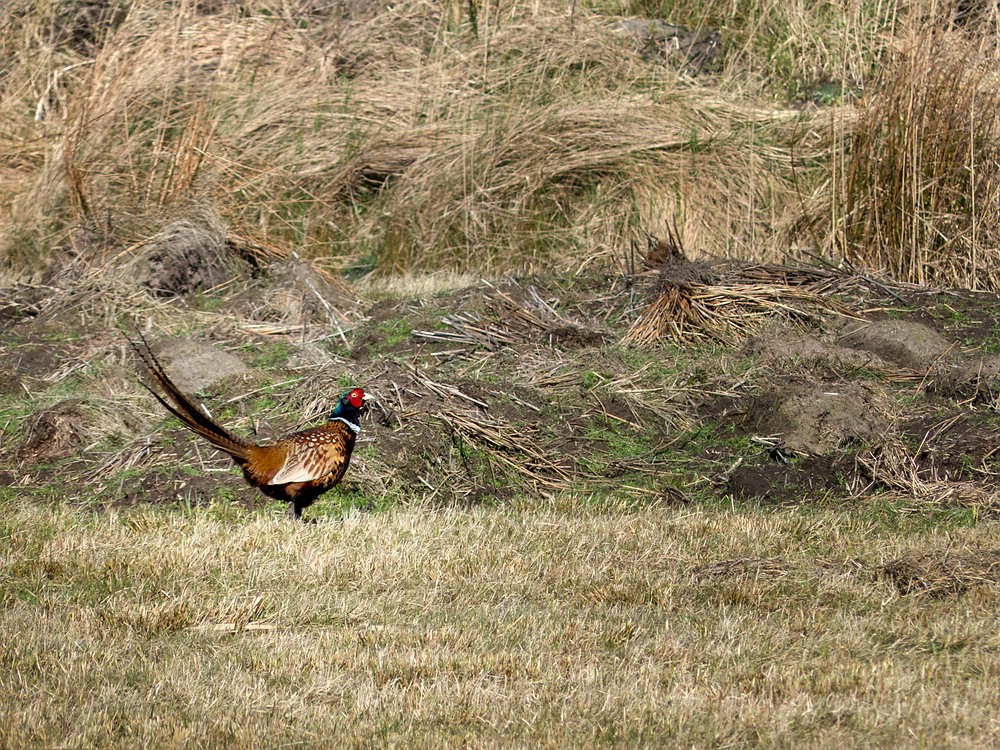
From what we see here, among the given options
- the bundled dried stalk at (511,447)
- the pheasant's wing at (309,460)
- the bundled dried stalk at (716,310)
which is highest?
the pheasant's wing at (309,460)

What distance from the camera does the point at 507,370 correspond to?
7578 millimetres

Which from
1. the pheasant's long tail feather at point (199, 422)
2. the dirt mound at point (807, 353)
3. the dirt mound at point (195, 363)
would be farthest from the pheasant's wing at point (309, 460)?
the dirt mound at point (807, 353)

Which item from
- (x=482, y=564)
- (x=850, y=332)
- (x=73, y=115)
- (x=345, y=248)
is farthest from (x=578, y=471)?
(x=73, y=115)

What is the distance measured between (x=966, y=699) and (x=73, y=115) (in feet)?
28.8

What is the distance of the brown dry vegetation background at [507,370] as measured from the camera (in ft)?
13.1

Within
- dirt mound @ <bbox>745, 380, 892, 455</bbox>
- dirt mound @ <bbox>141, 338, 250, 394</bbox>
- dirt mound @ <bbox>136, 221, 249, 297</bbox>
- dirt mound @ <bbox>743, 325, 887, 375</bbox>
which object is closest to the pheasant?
dirt mound @ <bbox>141, 338, 250, 394</bbox>

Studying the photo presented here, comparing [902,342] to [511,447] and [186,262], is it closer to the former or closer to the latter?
[511,447]

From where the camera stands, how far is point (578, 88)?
11.8 metres

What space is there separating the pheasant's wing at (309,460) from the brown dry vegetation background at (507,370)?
0.83ft

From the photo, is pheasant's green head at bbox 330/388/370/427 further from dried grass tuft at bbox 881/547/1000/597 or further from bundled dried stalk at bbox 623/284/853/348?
bundled dried stalk at bbox 623/284/853/348

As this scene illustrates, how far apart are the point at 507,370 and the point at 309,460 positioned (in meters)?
2.31

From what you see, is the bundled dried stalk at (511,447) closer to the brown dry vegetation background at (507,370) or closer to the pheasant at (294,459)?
the brown dry vegetation background at (507,370)

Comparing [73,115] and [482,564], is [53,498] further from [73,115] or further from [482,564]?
[73,115]

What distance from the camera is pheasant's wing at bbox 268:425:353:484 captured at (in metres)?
5.48
